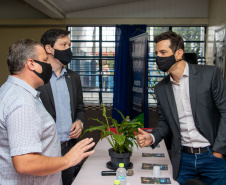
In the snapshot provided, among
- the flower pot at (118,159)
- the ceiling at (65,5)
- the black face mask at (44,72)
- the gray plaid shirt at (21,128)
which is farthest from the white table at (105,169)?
the ceiling at (65,5)

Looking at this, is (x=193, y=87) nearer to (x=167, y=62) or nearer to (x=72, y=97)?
(x=167, y=62)

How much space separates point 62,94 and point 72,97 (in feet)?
0.31

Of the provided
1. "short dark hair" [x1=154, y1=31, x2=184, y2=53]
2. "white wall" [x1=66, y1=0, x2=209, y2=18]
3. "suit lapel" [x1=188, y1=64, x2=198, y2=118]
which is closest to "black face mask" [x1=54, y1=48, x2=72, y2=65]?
"short dark hair" [x1=154, y1=31, x2=184, y2=53]

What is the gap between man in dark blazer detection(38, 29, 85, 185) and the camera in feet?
6.70

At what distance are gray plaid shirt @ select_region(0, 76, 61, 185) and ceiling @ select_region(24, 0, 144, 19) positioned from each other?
11.7 ft

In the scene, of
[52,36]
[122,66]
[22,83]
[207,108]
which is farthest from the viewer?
[122,66]

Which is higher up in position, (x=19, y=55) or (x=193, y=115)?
(x=19, y=55)

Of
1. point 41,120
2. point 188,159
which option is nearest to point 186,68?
point 188,159

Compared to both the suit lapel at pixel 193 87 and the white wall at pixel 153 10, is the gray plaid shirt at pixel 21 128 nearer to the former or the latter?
the suit lapel at pixel 193 87

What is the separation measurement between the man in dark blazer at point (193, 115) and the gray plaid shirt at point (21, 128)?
822 mm

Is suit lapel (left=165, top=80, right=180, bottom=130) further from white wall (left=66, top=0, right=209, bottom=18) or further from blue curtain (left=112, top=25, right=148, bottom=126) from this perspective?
white wall (left=66, top=0, right=209, bottom=18)

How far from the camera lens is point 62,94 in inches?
83.9

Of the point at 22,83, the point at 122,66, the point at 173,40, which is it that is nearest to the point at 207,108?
the point at 173,40

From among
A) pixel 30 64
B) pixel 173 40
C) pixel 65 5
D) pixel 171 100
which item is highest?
pixel 65 5
